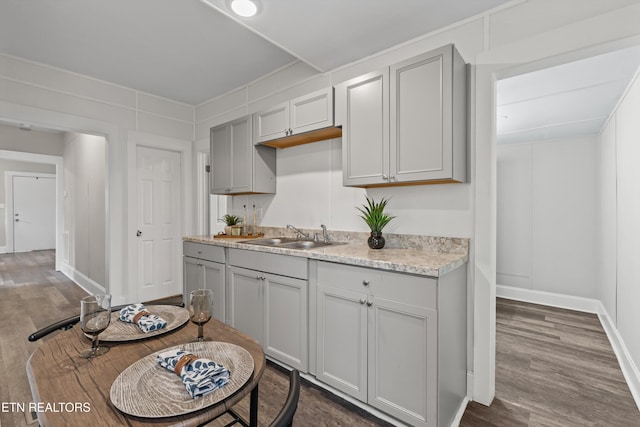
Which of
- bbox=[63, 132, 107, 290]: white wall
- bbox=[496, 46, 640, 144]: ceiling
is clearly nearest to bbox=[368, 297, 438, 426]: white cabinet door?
bbox=[496, 46, 640, 144]: ceiling

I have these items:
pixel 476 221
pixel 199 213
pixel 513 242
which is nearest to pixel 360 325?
pixel 476 221

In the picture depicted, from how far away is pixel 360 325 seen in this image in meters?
1.87

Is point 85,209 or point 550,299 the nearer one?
point 550,299

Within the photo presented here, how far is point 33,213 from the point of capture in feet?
28.0

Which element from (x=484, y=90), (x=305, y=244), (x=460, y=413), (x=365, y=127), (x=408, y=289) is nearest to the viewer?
(x=408, y=289)

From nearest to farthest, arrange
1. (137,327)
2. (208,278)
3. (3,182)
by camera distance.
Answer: (137,327) → (208,278) → (3,182)

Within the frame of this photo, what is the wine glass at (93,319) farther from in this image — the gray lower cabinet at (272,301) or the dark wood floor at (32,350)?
the gray lower cabinet at (272,301)

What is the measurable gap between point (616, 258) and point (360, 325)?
278cm

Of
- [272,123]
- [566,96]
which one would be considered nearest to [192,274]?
[272,123]

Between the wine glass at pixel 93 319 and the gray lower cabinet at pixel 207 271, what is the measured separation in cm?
175

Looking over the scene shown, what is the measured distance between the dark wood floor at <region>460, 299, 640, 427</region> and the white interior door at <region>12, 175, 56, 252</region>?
11.0 meters

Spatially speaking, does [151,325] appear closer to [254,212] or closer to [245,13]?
[245,13]

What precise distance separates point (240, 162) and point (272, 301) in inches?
60.9

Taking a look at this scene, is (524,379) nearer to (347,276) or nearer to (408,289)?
(408,289)
